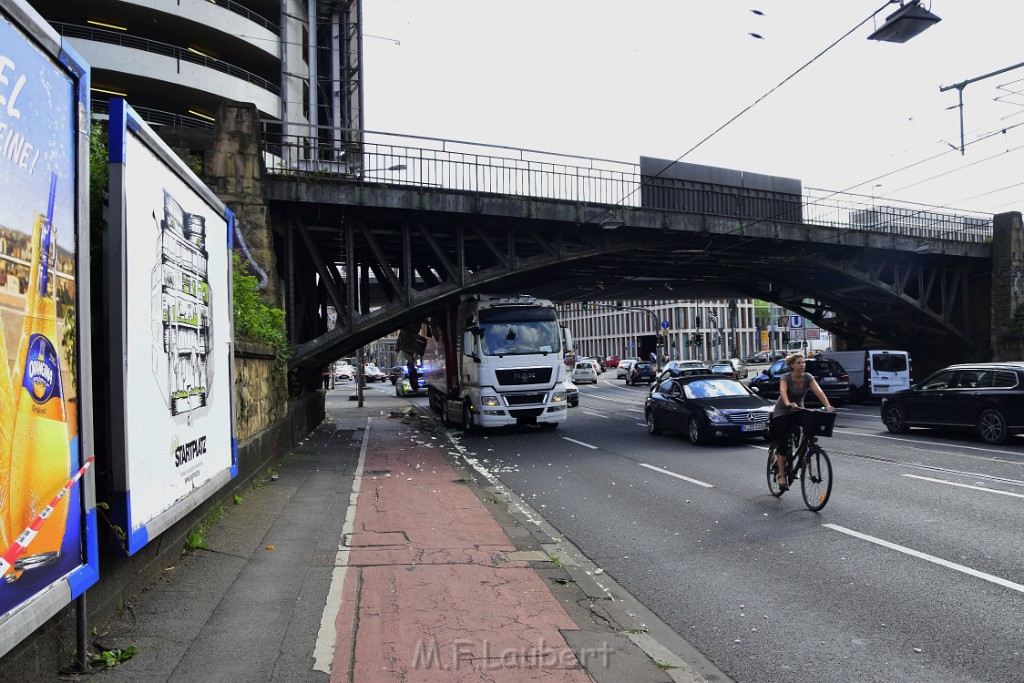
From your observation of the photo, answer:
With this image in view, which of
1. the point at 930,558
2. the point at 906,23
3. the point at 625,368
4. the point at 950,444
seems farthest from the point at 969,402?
the point at 625,368

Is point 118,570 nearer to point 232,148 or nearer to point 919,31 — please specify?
point 919,31

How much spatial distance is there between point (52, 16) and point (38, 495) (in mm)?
33694

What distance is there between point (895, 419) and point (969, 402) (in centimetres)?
221

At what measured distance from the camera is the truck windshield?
19422 millimetres

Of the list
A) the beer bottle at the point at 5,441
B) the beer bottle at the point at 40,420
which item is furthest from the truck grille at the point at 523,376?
the beer bottle at the point at 5,441

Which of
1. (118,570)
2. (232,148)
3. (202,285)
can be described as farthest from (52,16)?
(118,570)

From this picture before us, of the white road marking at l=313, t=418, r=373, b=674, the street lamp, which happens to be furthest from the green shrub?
the street lamp

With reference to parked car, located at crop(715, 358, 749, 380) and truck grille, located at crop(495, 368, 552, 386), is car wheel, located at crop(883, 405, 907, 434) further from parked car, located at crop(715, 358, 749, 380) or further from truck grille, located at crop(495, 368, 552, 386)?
parked car, located at crop(715, 358, 749, 380)

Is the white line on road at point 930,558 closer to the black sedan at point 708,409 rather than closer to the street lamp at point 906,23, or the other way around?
the street lamp at point 906,23

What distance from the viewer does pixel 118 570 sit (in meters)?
4.90

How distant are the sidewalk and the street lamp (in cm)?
747

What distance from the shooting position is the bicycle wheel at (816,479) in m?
8.59

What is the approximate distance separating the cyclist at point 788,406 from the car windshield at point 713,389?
716 centimetres

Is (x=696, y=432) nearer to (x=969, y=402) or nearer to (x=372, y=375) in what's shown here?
(x=969, y=402)
